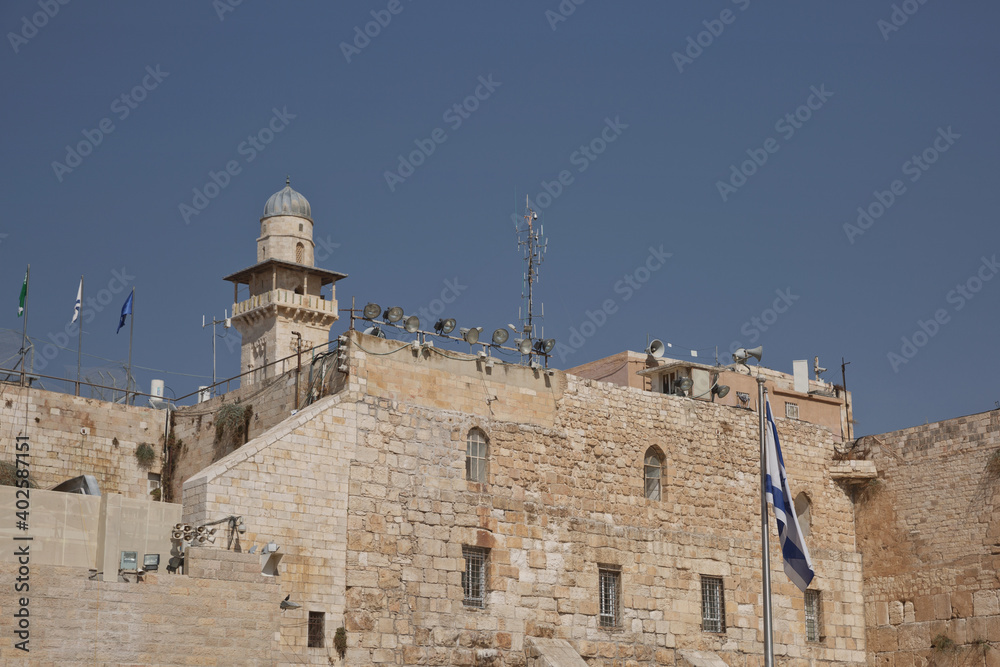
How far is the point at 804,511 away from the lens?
2906 centimetres

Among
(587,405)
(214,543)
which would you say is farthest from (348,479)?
(587,405)

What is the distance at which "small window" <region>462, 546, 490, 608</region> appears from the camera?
77.1 feet

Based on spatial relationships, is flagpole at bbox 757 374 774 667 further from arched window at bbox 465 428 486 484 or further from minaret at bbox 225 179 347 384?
minaret at bbox 225 179 347 384

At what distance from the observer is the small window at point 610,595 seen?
2527 cm

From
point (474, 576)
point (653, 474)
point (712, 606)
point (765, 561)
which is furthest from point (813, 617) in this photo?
point (765, 561)

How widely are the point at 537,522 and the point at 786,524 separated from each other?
5539mm

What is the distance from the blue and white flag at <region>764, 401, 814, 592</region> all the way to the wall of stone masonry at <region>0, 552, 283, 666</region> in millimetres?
7525

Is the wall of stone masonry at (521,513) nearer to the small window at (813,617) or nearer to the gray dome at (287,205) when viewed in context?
the small window at (813,617)

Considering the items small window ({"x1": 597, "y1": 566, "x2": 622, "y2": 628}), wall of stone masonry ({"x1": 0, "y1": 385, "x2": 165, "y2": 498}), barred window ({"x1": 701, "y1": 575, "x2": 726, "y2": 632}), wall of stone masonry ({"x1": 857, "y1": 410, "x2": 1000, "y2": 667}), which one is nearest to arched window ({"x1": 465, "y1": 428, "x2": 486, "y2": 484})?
small window ({"x1": 597, "y1": 566, "x2": 622, "y2": 628})

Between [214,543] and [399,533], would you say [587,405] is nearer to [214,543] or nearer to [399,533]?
[399,533]

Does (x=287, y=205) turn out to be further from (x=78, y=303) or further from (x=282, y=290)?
(x=78, y=303)

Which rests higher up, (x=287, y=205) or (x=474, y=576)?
(x=287, y=205)

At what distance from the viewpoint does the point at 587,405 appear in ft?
85.8

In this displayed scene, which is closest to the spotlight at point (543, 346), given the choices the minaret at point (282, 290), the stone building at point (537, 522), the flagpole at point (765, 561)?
the stone building at point (537, 522)
